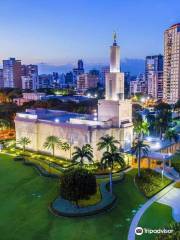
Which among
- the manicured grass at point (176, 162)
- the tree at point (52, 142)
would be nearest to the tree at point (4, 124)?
the tree at point (52, 142)

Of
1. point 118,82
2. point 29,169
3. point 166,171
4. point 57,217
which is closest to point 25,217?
point 57,217

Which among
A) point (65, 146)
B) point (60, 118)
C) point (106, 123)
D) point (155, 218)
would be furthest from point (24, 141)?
point (155, 218)

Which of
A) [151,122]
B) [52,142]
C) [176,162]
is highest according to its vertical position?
[151,122]

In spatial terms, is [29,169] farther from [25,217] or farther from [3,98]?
[3,98]

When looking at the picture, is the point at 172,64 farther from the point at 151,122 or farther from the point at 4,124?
the point at 4,124

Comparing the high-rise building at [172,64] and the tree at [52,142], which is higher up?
the high-rise building at [172,64]

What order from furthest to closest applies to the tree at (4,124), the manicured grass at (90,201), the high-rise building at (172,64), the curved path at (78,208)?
1. the high-rise building at (172,64)
2. the tree at (4,124)
3. the manicured grass at (90,201)
4. the curved path at (78,208)

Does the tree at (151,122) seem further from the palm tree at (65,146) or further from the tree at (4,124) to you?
the tree at (4,124)
